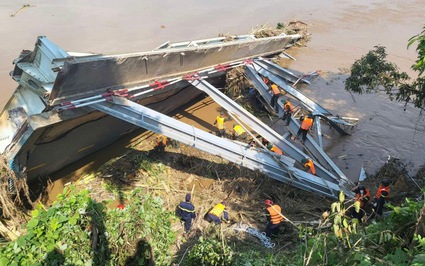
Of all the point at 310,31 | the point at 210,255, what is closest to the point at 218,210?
the point at 210,255

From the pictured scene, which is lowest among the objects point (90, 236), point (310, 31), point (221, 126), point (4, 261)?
point (310, 31)

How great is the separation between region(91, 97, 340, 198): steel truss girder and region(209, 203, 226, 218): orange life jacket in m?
0.91

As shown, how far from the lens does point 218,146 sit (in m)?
6.37

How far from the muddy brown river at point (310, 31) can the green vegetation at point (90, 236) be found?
507 centimetres

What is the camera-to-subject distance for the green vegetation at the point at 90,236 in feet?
13.0

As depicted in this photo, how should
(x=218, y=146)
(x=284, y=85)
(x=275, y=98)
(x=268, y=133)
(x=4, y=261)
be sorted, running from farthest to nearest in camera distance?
(x=284, y=85), (x=275, y=98), (x=268, y=133), (x=218, y=146), (x=4, y=261)

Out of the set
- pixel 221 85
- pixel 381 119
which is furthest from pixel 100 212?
pixel 381 119

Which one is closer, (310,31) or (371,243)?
(371,243)

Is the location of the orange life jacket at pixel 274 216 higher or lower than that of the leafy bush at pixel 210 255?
lower

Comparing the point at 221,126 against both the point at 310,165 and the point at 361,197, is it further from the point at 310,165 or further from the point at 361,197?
the point at 361,197

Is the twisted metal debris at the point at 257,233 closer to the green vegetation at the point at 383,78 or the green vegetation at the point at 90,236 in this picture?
the green vegetation at the point at 90,236

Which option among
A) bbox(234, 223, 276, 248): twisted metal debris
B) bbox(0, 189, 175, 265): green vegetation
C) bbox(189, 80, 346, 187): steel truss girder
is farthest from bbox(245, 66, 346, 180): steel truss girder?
bbox(0, 189, 175, 265): green vegetation

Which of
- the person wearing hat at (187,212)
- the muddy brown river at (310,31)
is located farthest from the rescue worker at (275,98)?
the person wearing hat at (187,212)

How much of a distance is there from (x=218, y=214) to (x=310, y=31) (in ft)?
47.6
